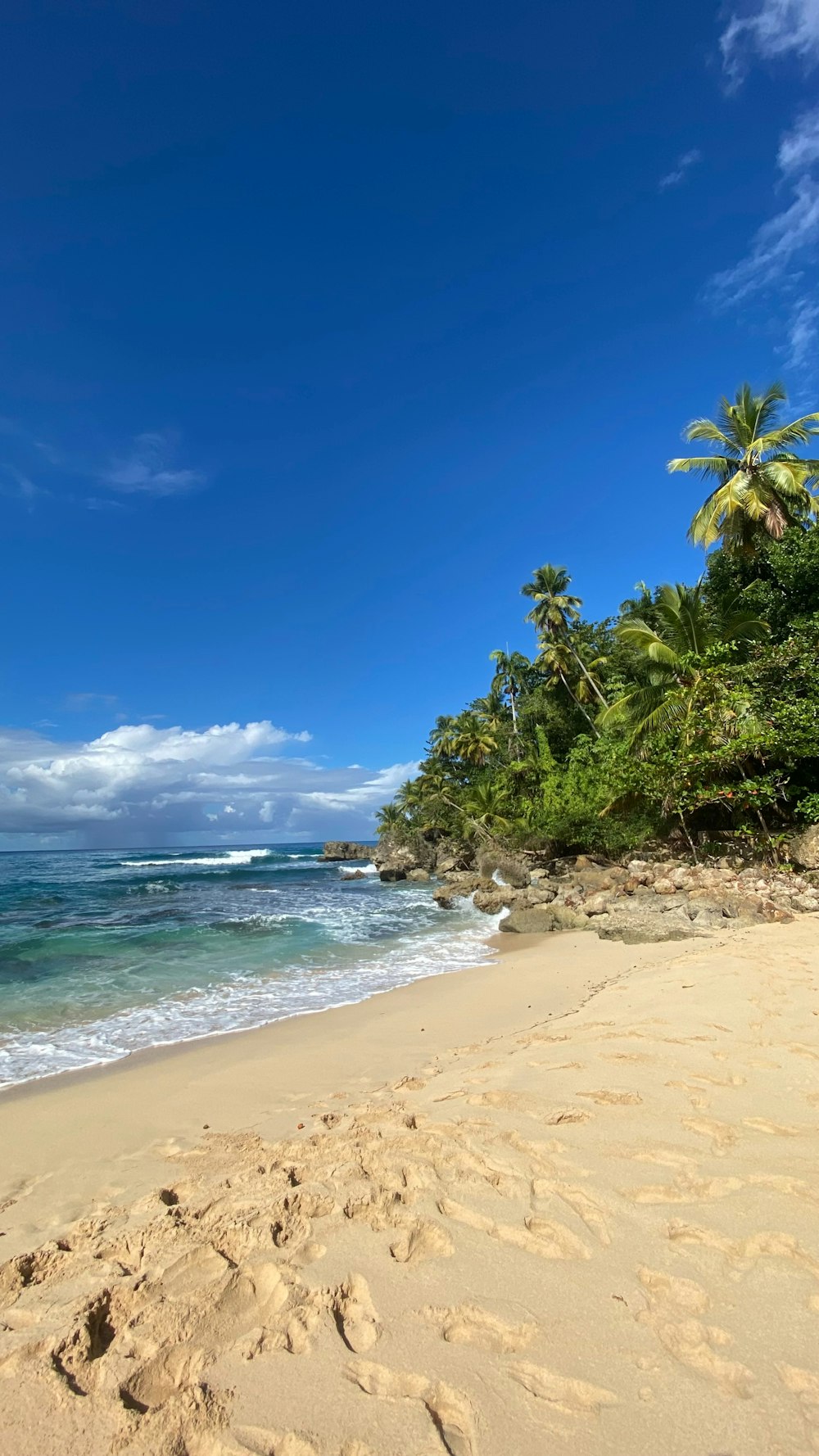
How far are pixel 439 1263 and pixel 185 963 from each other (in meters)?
10.1

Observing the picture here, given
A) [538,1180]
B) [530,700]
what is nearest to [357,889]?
[530,700]

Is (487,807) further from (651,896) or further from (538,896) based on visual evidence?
(651,896)

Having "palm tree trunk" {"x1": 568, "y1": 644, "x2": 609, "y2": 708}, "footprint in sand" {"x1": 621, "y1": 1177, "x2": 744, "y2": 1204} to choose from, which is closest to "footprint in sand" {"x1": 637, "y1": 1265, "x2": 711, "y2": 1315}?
"footprint in sand" {"x1": 621, "y1": 1177, "x2": 744, "y2": 1204}

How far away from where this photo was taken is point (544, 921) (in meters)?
13.2

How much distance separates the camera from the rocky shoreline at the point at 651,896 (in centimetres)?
1058

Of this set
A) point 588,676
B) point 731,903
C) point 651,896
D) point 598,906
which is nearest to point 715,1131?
point 731,903

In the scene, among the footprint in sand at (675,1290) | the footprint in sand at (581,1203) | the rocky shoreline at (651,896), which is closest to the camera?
the footprint in sand at (675,1290)

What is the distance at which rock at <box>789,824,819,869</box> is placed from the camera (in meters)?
12.8

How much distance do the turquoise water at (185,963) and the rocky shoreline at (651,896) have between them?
1336mm

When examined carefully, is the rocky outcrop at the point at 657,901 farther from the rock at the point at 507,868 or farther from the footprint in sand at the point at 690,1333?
the footprint in sand at the point at 690,1333

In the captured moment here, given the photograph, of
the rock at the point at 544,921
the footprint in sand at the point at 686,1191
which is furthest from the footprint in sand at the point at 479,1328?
the rock at the point at 544,921

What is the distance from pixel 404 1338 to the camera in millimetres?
1957

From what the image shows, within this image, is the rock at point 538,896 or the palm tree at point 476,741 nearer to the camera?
the rock at point 538,896

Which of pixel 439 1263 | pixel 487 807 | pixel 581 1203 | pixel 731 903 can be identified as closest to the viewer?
pixel 439 1263
